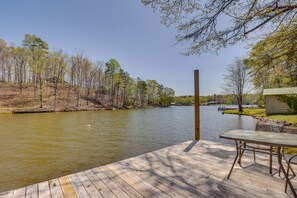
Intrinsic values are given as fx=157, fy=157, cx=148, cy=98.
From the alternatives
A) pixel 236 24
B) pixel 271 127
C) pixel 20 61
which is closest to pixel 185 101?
pixel 20 61

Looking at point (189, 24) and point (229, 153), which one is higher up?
point (189, 24)

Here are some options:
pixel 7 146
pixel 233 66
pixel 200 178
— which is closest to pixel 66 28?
pixel 7 146

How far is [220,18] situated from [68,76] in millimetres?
35142

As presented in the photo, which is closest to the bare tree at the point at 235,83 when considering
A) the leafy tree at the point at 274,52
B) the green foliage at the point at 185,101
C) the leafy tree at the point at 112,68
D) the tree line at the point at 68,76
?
the leafy tree at the point at 274,52

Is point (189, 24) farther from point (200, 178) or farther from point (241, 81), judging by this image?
point (241, 81)

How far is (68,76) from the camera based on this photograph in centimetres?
3309

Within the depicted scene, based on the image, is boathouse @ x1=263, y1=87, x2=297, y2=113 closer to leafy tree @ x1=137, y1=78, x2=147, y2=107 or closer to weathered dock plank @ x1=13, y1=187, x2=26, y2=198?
weathered dock plank @ x1=13, y1=187, x2=26, y2=198

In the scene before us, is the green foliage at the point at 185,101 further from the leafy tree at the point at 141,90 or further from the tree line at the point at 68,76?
the leafy tree at the point at 141,90

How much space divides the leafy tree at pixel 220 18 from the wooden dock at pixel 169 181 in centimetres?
249

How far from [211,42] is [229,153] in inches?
96.1

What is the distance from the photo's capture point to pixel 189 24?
346cm

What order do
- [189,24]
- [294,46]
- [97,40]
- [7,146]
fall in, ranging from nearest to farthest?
1. [294,46]
2. [189,24]
3. [7,146]
4. [97,40]

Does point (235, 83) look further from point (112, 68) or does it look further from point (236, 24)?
point (112, 68)

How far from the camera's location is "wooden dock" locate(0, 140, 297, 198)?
72.7 inches
